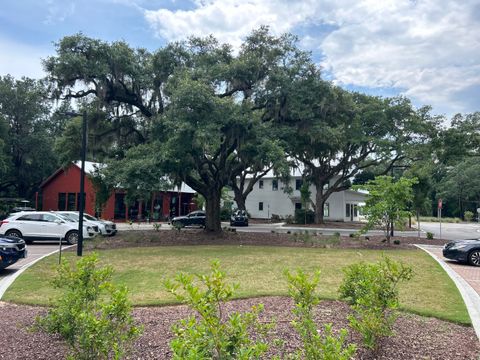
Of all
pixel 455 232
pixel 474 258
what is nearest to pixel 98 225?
pixel 474 258

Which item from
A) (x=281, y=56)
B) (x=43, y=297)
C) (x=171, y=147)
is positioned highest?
(x=281, y=56)

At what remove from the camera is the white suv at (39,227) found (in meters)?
18.8

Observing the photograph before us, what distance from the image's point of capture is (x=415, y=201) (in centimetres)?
2481

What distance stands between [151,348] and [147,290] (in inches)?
149

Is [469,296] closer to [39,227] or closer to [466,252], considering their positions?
[466,252]

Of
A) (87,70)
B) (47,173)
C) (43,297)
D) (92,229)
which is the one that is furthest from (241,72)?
(47,173)

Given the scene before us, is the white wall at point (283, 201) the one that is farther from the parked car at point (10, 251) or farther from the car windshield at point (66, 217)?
the parked car at point (10, 251)

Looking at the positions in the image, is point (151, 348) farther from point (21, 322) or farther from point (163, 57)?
point (163, 57)

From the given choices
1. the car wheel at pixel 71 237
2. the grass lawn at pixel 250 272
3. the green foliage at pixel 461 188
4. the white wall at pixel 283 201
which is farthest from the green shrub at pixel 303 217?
the green foliage at pixel 461 188

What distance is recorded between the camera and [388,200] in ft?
55.8

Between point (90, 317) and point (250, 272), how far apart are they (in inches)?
291

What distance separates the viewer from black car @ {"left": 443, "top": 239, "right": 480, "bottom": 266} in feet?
45.4

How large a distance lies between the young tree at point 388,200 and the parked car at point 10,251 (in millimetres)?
13675

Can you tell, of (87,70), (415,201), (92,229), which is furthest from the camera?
(415,201)
